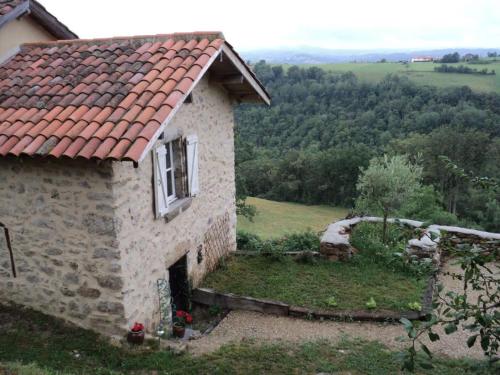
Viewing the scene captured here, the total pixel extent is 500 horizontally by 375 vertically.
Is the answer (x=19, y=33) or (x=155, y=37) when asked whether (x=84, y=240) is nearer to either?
(x=155, y=37)

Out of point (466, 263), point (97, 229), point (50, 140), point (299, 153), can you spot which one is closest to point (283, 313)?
point (97, 229)

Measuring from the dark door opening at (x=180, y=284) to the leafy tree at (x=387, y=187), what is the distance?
6.06 m

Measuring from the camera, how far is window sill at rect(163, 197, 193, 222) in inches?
285

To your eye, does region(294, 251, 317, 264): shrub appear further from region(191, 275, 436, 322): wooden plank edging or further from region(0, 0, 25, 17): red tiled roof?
region(0, 0, 25, 17): red tiled roof

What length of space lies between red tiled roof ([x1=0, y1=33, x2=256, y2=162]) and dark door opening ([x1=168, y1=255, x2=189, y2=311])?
343cm

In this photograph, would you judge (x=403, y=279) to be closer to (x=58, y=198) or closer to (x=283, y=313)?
(x=283, y=313)

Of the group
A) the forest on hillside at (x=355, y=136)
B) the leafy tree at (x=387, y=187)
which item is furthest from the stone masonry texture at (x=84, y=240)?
the forest on hillside at (x=355, y=136)

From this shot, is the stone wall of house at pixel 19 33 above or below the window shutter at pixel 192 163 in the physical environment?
above

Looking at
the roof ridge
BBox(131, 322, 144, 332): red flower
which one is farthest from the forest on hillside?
BBox(131, 322, 144, 332): red flower

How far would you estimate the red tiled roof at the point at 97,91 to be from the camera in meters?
5.42

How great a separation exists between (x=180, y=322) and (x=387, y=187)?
25.2ft

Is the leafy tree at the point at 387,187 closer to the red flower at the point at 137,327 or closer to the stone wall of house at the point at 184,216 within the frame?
the stone wall of house at the point at 184,216

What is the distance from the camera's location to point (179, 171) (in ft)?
25.8

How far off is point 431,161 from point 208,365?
1487 inches
